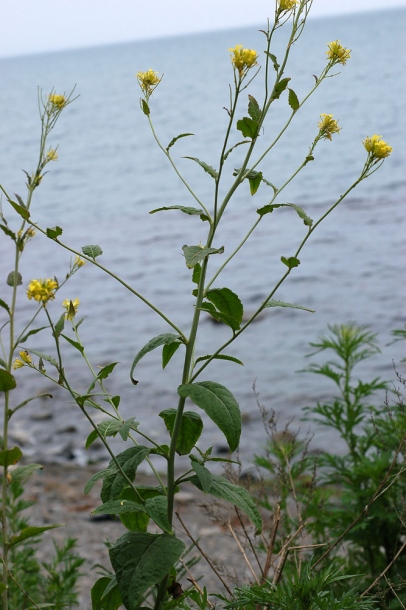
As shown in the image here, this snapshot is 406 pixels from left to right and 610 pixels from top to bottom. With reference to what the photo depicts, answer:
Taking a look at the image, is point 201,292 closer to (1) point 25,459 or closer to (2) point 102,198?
(1) point 25,459

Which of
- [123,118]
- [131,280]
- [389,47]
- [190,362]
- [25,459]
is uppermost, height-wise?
[389,47]

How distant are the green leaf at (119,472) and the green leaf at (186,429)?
0.30ft

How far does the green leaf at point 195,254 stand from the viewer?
54.1 inches

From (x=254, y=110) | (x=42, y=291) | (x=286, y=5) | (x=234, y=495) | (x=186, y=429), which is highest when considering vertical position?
(x=286, y=5)

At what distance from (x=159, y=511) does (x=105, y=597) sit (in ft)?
0.95

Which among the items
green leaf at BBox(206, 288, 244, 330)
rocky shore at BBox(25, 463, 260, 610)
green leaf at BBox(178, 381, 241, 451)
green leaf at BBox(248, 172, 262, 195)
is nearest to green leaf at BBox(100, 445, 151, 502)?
green leaf at BBox(178, 381, 241, 451)

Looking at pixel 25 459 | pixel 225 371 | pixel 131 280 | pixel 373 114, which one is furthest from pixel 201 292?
pixel 373 114

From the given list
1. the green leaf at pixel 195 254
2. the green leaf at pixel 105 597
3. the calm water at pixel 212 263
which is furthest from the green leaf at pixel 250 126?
the calm water at pixel 212 263

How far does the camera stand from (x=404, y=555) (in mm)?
2535

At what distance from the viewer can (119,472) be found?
1553 mm

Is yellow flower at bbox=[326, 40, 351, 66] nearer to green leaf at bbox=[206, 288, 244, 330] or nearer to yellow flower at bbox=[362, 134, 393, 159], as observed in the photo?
yellow flower at bbox=[362, 134, 393, 159]

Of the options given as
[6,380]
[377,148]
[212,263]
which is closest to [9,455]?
[6,380]

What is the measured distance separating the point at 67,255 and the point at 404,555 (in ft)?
38.7

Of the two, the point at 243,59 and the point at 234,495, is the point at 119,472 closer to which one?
the point at 234,495
